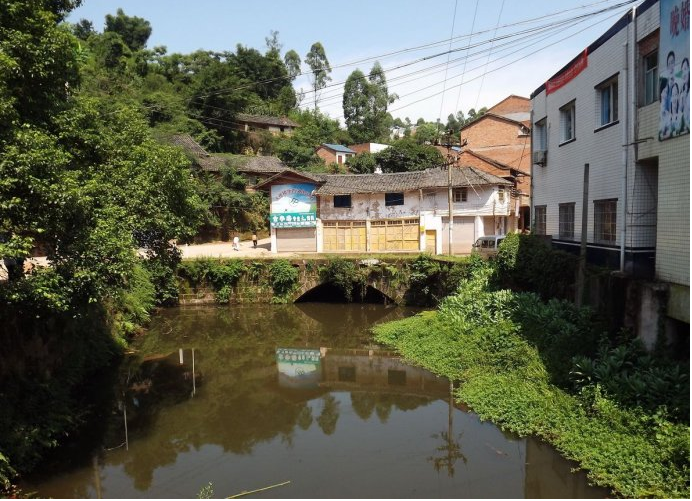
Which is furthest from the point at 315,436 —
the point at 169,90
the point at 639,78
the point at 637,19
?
the point at 169,90

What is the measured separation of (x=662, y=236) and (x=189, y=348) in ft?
47.7

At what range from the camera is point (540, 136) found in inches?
658

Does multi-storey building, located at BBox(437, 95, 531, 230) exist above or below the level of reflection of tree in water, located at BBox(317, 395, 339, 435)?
above

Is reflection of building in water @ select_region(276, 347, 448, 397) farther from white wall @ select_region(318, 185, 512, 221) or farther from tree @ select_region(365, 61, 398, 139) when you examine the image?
tree @ select_region(365, 61, 398, 139)

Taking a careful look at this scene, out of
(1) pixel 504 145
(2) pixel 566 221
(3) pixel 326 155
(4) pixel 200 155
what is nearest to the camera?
(2) pixel 566 221

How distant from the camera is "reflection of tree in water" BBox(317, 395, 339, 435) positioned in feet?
33.9

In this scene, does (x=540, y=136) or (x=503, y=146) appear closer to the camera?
(x=540, y=136)

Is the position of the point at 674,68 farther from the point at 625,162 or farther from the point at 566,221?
the point at 566,221

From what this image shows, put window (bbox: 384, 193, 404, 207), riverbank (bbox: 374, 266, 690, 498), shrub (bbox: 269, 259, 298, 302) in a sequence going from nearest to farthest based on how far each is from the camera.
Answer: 1. riverbank (bbox: 374, 266, 690, 498)
2. shrub (bbox: 269, 259, 298, 302)
3. window (bbox: 384, 193, 404, 207)

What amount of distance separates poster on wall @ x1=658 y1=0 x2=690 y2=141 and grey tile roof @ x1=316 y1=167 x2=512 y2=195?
1732 centimetres

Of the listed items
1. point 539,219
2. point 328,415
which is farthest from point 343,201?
point 328,415

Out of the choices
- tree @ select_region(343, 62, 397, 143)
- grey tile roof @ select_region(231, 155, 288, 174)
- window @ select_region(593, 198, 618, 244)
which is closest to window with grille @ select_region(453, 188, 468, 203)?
window @ select_region(593, 198, 618, 244)

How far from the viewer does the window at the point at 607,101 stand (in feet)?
38.0

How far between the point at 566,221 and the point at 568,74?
4378mm
